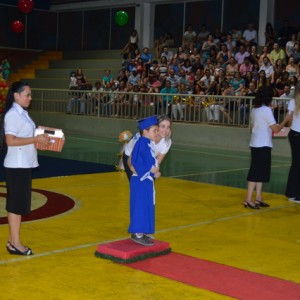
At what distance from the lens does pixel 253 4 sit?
23234mm

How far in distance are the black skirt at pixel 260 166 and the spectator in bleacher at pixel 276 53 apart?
1073 centimetres

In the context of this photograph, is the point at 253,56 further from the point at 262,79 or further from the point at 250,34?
the point at 250,34

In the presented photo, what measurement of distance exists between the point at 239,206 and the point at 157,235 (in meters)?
2.24

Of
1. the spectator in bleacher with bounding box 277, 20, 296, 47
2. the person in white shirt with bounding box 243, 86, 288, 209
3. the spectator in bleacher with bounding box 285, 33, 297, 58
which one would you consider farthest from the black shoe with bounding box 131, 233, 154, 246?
the spectator in bleacher with bounding box 277, 20, 296, 47

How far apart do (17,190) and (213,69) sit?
1419 cm

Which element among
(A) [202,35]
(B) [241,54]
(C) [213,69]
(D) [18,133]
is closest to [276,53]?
(B) [241,54]

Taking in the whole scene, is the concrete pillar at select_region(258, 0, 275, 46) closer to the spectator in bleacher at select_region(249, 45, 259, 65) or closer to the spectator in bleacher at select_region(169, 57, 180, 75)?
the spectator in bleacher at select_region(249, 45, 259, 65)

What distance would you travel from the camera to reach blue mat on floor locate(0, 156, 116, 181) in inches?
450

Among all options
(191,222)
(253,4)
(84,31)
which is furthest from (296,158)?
(84,31)

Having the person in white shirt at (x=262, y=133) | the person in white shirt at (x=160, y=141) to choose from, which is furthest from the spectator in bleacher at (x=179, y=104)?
the person in white shirt at (x=160, y=141)

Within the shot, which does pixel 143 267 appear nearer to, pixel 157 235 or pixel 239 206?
pixel 157 235

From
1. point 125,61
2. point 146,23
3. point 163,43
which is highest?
point 146,23

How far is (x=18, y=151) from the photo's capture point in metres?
5.60

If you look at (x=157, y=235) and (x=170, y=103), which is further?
(x=170, y=103)
